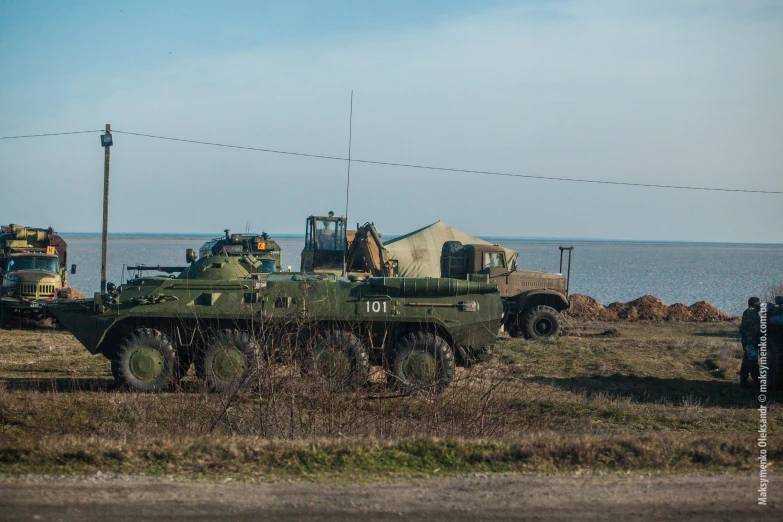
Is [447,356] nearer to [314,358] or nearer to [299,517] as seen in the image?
[314,358]

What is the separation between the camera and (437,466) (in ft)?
24.7

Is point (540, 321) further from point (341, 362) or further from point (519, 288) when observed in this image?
point (341, 362)

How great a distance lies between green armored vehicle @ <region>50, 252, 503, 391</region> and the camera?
1302cm

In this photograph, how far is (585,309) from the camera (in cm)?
3084

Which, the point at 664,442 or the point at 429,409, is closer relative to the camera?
the point at 664,442

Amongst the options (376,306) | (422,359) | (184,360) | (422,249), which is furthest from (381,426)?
(422,249)

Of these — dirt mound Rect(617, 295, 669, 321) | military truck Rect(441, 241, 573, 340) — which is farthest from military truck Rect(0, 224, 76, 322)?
dirt mound Rect(617, 295, 669, 321)

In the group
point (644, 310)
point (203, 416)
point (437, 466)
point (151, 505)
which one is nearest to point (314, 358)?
point (203, 416)

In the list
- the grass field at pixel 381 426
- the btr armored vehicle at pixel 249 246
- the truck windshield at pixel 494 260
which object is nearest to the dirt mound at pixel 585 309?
the truck windshield at pixel 494 260

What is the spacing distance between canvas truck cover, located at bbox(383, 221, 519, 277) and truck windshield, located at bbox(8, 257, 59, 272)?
10894 mm

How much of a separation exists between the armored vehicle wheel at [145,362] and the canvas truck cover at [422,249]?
17.4 m

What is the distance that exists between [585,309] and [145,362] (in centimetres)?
2064

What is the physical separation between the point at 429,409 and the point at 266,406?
6.22 feet

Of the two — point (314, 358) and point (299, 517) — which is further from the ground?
point (314, 358)
